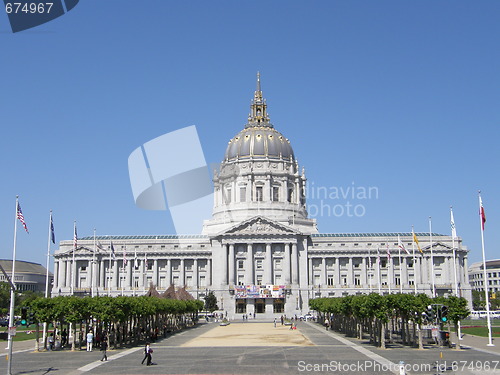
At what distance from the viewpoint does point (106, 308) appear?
194ft

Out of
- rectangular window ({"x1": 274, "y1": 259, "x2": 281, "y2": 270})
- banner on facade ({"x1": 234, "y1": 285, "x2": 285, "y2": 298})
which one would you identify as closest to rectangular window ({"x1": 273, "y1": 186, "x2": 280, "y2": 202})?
rectangular window ({"x1": 274, "y1": 259, "x2": 281, "y2": 270})

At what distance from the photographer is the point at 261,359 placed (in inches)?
1967

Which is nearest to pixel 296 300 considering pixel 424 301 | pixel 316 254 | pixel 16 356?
pixel 316 254

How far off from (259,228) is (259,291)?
16.6m

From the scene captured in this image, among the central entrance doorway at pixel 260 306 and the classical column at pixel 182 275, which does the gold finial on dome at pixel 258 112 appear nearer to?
the classical column at pixel 182 275

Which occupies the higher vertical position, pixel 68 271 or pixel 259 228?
pixel 259 228

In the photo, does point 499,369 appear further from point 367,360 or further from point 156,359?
point 156,359

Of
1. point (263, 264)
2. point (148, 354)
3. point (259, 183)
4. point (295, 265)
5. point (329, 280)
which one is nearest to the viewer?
point (148, 354)

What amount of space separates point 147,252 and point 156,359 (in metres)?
103

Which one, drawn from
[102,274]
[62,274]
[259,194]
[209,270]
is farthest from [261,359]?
[259,194]

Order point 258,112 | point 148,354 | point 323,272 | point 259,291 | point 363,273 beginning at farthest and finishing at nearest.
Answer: point 258,112
point 323,272
point 363,273
point 259,291
point 148,354

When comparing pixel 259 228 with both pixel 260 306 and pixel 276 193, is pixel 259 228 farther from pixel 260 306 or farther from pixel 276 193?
pixel 276 193

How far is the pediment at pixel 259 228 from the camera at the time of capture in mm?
149500

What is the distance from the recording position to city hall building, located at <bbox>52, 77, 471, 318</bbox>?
473 feet
